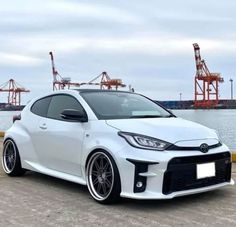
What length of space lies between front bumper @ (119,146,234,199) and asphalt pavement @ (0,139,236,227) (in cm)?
21

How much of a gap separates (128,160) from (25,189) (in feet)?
6.35

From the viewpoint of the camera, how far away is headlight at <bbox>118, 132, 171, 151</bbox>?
4.74 metres

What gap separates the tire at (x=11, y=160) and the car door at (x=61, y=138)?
0.76 metres

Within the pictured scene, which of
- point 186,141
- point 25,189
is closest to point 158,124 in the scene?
point 186,141

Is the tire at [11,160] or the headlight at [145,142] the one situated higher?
the headlight at [145,142]

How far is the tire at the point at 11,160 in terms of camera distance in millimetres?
6822

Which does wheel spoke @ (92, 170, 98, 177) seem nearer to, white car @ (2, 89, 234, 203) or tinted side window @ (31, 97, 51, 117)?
white car @ (2, 89, 234, 203)

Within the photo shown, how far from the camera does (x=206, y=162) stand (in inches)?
193

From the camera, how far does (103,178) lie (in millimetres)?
5129

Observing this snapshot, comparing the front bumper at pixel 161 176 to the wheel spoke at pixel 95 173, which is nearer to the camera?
the front bumper at pixel 161 176

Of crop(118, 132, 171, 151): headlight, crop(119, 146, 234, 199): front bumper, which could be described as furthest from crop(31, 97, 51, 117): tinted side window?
crop(119, 146, 234, 199): front bumper

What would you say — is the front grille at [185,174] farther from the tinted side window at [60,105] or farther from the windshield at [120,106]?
the tinted side window at [60,105]

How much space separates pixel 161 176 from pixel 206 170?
60 cm

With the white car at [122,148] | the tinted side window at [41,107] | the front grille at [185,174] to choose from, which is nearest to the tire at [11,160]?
the white car at [122,148]
